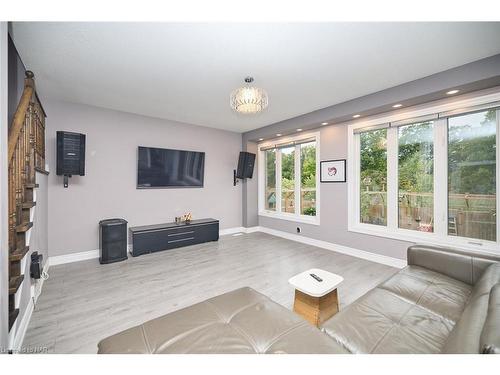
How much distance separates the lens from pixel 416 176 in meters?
3.29

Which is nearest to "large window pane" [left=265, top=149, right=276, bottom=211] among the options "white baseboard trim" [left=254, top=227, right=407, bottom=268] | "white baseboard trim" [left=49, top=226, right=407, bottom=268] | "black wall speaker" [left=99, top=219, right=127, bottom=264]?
"white baseboard trim" [left=254, top=227, right=407, bottom=268]

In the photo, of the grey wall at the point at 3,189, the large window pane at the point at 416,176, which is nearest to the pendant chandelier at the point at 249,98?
the grey wall at the point at 3,189

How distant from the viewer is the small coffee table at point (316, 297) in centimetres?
174

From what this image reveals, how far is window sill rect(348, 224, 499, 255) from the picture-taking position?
8.89 ft

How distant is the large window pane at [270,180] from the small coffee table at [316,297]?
12.3 ft

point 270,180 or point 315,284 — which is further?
point 270,180

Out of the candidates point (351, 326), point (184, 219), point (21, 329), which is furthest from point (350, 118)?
point (21, 329)

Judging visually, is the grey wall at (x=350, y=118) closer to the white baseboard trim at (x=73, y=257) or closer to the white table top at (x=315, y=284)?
the white table top at (x=315, y=284)

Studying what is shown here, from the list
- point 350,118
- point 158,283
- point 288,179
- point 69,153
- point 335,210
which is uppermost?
point 350,118

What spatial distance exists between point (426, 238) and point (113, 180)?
508 cm

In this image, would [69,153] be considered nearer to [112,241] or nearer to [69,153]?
[69,153]

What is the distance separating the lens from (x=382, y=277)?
2.94 m

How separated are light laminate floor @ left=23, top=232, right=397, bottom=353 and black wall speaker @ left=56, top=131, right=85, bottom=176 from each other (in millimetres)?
1443

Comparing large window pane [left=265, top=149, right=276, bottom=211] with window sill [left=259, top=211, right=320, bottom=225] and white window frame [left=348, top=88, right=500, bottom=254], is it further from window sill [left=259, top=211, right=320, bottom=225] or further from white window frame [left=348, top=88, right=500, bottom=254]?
white window frame [left=348, top=88, right=500, bottom=254]
